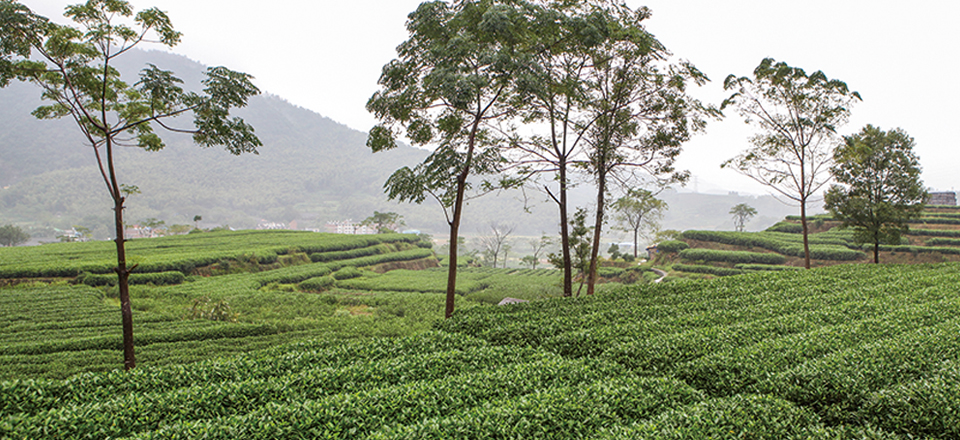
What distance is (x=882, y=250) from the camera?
82.6ft

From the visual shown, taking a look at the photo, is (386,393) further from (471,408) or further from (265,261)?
(265,261)

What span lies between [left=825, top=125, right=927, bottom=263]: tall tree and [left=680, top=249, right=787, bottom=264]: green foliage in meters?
7.11

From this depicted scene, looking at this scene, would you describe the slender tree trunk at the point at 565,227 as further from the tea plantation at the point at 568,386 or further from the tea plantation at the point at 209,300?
the tea plantation at the point at 209,300

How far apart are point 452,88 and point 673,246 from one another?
26090mm

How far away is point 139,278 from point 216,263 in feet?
16.0

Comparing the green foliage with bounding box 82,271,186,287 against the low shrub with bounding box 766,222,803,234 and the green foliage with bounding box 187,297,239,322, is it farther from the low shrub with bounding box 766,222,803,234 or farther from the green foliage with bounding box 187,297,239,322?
the low shrub with bounding box 766,222,803,234

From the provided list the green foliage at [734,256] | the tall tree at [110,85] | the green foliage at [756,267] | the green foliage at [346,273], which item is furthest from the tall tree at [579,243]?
the green foliage at [346,273]

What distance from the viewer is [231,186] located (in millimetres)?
143250

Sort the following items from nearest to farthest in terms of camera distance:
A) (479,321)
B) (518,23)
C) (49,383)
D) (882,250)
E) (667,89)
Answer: (49,383), (479,321), (518,23), (667,89), (882,250)

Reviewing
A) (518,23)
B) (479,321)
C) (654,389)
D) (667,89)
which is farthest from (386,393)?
(667,89)

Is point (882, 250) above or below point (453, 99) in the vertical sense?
below

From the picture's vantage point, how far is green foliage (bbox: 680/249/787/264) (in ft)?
86.0

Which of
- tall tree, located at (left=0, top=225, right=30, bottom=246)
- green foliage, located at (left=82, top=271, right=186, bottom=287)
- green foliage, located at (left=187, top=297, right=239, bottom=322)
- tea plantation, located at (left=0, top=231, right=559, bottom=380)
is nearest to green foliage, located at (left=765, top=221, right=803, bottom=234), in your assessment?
tea plantation, located at (left=0, top=231, right=559, bottom=380)

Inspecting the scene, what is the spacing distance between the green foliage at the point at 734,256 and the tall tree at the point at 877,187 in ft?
23.3
